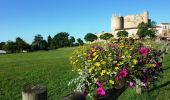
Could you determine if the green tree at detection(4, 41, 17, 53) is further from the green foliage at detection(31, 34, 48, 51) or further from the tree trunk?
the tree trunk

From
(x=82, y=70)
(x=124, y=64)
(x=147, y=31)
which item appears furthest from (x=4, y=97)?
(x=147, y=31)

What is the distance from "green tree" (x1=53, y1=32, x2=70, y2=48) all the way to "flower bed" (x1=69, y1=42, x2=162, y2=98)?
133 m

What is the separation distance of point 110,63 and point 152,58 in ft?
4.57

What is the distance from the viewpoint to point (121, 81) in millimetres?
6512

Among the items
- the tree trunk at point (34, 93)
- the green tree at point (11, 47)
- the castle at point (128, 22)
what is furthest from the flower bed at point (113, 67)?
the castle at point (128, 22)

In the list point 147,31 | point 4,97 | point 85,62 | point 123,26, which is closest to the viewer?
point 85,62

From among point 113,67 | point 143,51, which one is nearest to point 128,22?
point 143,51

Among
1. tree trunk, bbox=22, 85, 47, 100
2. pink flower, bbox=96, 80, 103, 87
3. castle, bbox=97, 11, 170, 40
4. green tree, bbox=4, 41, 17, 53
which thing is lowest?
green tree, bbox=4, 41, 17, 53

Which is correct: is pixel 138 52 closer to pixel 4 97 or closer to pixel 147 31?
pixel 4 97

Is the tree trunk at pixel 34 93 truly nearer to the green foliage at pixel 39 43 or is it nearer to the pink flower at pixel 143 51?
the pink flower at pixel 143 51

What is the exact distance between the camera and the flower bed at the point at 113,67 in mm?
6426

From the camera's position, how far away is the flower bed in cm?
643

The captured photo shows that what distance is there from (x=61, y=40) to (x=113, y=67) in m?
141

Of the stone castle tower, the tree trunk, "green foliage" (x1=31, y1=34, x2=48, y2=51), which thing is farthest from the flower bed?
the stone castle tower
